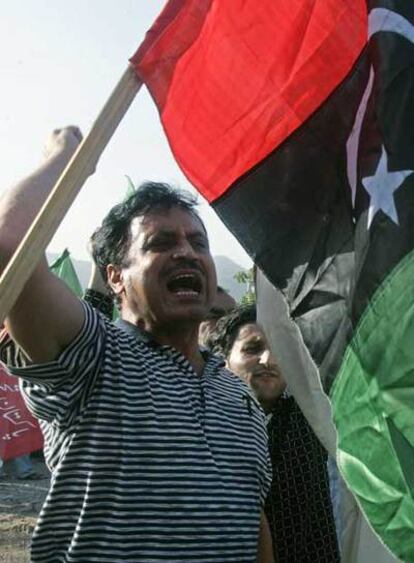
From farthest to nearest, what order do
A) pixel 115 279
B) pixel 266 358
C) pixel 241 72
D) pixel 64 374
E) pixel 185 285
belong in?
pixel 266 358 → pixel 115 279 → pixel 185 285 → pixel 241 72 → pixel 64 374

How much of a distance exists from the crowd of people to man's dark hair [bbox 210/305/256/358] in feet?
3.36

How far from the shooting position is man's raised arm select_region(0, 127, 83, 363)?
4.92ft

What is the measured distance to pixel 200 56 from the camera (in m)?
1.89

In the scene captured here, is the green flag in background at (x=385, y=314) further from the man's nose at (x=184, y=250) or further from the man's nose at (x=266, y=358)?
the man's nose at (x=266, y=358)

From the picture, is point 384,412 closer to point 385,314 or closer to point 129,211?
point 385,314

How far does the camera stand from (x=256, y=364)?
2.92 meters

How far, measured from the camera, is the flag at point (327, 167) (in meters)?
1.48

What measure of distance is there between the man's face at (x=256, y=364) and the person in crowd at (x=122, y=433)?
88 centimetres

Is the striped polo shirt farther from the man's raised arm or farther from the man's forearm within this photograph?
the man's forearm

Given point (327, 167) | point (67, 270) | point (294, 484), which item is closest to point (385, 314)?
point (327, 167)

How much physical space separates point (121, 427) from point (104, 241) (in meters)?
0.67

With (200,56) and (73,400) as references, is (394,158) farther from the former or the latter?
(73,400)

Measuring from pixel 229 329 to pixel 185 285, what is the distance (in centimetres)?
119

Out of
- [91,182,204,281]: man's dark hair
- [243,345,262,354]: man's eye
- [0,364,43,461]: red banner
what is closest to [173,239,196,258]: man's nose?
[91,182,204,281]: man's dark hair
